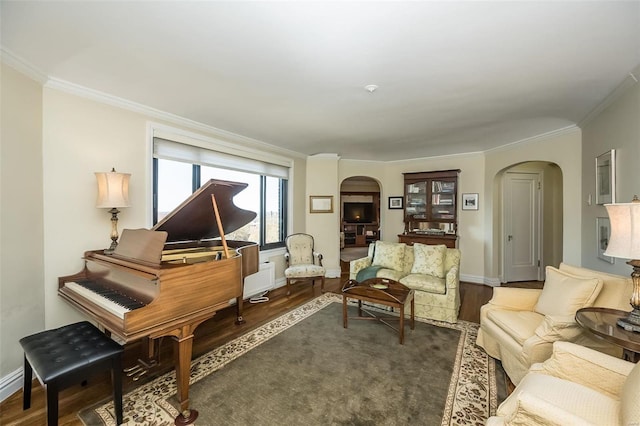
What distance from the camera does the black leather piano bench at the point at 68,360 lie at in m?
1.49

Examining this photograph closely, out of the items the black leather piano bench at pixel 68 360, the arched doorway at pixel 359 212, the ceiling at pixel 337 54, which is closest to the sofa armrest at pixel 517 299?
the ceiling at pixel 337 54

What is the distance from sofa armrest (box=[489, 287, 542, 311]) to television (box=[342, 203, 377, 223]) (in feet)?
25.7

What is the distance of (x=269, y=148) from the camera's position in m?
4.62

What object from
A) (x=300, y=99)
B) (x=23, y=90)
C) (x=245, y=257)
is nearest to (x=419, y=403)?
(x=245, y=257)

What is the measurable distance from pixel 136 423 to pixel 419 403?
1.95m

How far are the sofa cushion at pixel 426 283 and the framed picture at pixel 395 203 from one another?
2608 mm

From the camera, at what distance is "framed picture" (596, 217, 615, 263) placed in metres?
2.82

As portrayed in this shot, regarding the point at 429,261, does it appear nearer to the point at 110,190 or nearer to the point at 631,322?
the point at 631,322

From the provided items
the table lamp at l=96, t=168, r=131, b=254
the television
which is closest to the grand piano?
the table lamp at l=96, t=168, r=131, b=254

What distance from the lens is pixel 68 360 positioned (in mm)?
1586

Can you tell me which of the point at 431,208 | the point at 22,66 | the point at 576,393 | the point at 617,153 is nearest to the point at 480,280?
the point at 431,208

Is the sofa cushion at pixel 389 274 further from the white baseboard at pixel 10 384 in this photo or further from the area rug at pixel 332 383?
the white baseboard at pixel 10 384

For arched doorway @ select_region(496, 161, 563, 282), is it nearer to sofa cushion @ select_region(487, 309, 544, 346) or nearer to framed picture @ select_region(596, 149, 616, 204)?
framed picture @ select_region(596, 149, 616, 204)

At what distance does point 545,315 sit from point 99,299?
349 centimetres
